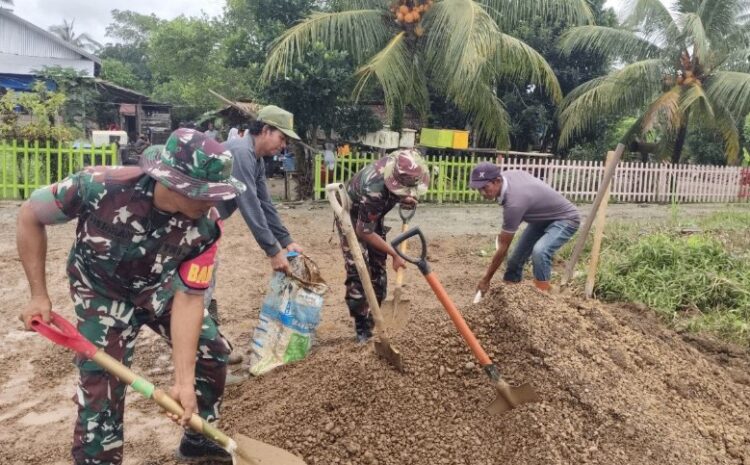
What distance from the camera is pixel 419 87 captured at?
482 inches

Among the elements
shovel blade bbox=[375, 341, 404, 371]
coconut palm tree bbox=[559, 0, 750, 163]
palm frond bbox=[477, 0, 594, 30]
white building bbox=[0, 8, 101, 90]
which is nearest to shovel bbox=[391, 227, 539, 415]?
shovel blade bbox=[375, 341, 404, 371]

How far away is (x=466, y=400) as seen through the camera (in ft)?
9.50

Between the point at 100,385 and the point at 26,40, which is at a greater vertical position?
the point at 26,40

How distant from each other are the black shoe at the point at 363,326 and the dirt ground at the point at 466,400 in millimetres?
137

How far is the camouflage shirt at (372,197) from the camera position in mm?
3881

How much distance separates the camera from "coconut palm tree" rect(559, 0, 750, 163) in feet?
43.9

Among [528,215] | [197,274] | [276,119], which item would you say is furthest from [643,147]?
[197,274]

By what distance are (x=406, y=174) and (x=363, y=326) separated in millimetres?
1203

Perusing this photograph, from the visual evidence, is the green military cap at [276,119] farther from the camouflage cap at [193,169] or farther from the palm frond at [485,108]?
the palm frond at [485,108]

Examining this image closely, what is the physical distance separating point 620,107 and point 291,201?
8.41 meters

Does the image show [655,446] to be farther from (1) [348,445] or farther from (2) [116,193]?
(2) [116,193]

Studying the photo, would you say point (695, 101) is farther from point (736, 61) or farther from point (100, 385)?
point (100, 385)

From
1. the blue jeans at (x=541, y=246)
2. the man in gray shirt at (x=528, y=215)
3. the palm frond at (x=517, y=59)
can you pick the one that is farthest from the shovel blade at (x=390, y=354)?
the palm frond at (x=517, y=59)

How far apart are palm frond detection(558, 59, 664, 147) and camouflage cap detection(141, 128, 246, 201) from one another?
13.3 meters
